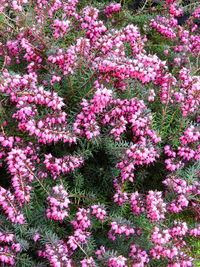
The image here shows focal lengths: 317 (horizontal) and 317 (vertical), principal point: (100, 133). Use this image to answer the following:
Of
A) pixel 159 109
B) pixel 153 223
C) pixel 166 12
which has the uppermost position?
pixel 166 12

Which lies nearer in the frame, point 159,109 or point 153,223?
point 153,223

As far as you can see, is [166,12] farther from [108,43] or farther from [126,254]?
[126,254]

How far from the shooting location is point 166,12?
14.4 ft

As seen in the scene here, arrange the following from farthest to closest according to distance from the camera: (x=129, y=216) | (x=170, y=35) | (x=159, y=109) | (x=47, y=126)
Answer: (x=170, y=35)
(x=159, y=109)
(x=129, y=216)
(x=47, y=126)

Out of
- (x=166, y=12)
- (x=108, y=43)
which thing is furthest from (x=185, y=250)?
(x=166, y=12)

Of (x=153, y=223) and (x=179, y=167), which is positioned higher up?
(x=179, y=167)

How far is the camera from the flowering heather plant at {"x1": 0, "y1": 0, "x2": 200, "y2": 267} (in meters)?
2.29

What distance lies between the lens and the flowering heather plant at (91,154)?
229 centimetres

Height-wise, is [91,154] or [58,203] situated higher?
[91,154]

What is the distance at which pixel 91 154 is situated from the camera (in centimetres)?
273

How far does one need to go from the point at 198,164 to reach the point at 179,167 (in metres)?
0.18

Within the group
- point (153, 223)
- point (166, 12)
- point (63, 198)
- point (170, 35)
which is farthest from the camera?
point (166, 12)

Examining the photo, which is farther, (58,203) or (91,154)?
(91,154)

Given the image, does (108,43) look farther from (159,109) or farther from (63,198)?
(63,198)
